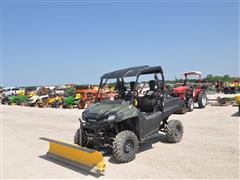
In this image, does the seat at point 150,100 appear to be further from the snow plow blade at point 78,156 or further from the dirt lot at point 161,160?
the snow plow blade at point 78,156

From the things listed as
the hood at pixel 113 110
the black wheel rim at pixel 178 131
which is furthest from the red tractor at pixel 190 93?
the hood at pixel 113 110

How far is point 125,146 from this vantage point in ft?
17.7

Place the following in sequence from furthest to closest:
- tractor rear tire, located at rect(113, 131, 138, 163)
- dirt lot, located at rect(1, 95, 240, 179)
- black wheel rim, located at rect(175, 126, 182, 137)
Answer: black wheel rim, located at rect(175, 126, 182, 137)
tractor rear tire, located at rect(113, 131, 138, 163)
dirt lot, located at rect(1, 95, 240, 179)

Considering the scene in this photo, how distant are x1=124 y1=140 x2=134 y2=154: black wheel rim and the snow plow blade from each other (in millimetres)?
748

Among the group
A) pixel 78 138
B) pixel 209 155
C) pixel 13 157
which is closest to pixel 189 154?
pixel 209 155

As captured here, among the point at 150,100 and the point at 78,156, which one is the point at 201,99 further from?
the point at 78,156

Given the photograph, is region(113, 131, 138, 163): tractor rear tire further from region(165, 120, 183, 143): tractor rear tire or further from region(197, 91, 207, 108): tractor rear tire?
region(197, 91, 207, 108): tractor rear tire

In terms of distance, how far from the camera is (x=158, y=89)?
6.80m

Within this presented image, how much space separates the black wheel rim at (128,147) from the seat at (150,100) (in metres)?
1.48

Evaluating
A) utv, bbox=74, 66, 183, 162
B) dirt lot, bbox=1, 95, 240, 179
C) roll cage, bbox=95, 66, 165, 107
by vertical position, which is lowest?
dirt lot, bbox=1, 95, 240, 179

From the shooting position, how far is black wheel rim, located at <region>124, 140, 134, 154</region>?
5410 millimetres

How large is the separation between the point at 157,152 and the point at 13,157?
11.1 ft

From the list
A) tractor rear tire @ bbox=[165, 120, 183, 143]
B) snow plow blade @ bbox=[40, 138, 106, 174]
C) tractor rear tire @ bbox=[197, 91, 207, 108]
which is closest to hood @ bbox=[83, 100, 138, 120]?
snow plow blade @ bbox=[40, 138, 106, 174]

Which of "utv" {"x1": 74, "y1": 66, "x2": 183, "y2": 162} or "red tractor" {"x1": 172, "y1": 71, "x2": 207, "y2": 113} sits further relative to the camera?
"red tractor" {"x1": 172, "y1": 71, "x2": 207, "y2": 113}
